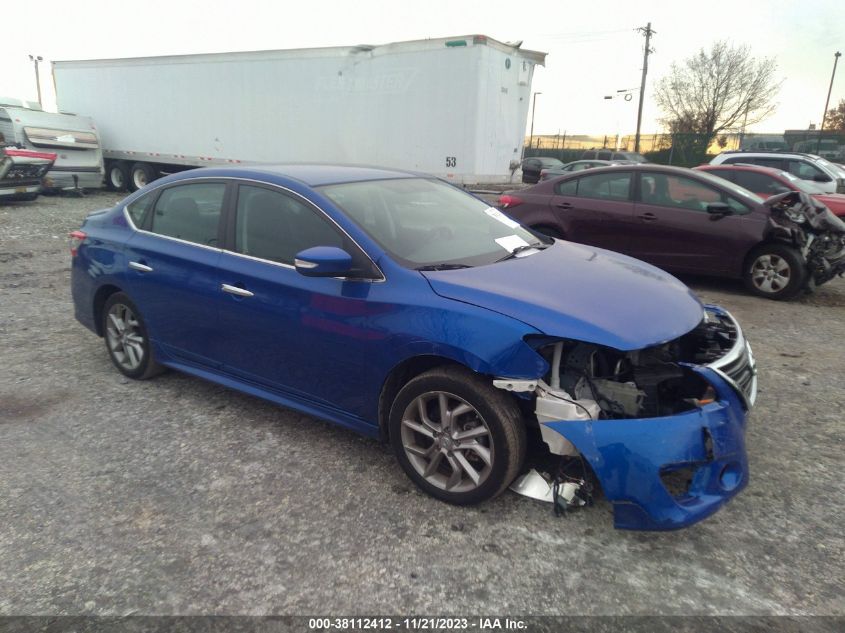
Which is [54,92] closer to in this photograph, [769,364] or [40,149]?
[40,149]

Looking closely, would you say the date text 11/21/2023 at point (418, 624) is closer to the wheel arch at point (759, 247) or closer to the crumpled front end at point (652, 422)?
the crumpled front end at point (652, 422)

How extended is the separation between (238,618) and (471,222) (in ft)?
8.12

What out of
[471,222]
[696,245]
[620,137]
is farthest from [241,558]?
[620,137]

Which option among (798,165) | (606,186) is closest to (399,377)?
(606,186)

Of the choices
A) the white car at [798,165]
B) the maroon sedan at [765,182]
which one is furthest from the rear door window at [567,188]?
the white car at [798,165]

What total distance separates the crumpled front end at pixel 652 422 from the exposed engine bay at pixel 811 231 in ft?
14.5

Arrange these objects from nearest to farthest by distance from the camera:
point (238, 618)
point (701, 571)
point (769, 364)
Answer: point (238, 618) → point (701, 571) → point (769, 364)

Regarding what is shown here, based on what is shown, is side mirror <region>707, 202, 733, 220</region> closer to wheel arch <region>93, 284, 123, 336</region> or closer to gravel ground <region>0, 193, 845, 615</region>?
gravel ground <region>0, 193, 845, 615</region>

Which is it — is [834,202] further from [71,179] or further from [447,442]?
[71,179]

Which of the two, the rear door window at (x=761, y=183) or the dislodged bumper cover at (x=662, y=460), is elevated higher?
the rear door window at (x=761, y=183)

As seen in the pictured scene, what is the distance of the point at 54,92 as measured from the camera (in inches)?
744

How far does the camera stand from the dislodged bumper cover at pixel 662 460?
97.0 inches

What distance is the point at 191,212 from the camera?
3.98 m

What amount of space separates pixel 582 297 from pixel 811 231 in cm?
525
